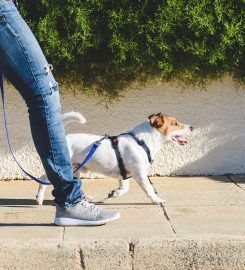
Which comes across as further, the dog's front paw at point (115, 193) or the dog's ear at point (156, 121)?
the dog's ear at point (156, 121)

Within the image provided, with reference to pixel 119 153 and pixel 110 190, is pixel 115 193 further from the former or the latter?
pixel 110 190

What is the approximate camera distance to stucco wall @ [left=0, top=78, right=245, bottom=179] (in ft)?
22.0

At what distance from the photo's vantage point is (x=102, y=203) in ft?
18.5

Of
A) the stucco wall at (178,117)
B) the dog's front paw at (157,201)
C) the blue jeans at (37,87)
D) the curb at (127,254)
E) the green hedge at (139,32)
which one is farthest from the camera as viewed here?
the stucco wall at (178,117)

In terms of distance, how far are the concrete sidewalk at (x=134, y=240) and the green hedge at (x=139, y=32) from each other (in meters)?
1.81

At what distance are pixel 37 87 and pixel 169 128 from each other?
2.22 metres

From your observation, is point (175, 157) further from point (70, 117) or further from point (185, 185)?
point (70, 117)

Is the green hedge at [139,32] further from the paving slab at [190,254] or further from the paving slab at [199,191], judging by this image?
the paving slab at [190,254]

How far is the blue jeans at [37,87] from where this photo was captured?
3.92 meters

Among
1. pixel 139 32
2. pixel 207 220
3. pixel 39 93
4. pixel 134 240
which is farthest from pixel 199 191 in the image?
pixel 39 93

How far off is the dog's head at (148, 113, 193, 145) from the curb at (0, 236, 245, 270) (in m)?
1.88

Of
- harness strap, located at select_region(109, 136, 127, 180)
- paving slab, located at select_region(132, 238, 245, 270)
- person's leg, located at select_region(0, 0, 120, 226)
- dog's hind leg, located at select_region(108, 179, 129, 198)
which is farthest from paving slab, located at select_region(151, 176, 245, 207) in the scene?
person's leg, located at select_region(0, 0, 120, 226)

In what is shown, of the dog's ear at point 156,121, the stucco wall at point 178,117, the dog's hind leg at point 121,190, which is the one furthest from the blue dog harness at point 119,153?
the stucco wall at point 178,117

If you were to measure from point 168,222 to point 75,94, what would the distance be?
243cm
